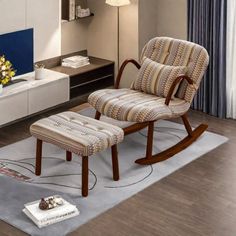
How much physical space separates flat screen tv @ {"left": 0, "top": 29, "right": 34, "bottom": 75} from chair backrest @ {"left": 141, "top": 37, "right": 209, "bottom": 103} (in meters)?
1.15

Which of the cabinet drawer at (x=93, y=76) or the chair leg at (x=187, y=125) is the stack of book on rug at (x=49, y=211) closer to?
the chair leg at (x=187, y=125)

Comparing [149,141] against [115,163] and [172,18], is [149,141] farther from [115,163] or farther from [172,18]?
[172,18]

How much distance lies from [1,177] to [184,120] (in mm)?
1748

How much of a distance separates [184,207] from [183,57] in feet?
5.62

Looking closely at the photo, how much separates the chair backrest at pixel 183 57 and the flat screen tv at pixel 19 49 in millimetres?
1148

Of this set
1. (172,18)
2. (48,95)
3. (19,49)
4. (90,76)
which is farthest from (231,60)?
(19,49)

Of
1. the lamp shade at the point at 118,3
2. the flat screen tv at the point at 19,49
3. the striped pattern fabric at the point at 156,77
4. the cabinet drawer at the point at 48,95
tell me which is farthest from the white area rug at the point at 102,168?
the lamp shade at the point at 118,3

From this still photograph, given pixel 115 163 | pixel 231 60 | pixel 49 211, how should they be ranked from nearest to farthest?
pixel 49 211, pixel 115 163, pixel 231 60

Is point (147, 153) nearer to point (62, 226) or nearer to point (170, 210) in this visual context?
point (170, 210)

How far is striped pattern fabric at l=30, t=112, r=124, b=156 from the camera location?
15.3ft

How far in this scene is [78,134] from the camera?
4.82 metres

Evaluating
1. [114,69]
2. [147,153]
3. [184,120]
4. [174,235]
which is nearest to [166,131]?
[184,120]

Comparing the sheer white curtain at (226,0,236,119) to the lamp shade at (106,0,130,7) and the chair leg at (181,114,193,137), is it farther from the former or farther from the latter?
the lamp shade at (106,0,130,7)

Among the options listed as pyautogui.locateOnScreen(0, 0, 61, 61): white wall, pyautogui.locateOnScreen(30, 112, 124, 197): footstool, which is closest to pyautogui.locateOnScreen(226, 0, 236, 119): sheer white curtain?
pyautogui.locateOnScreen(0, 0, 61, 61): white wall
